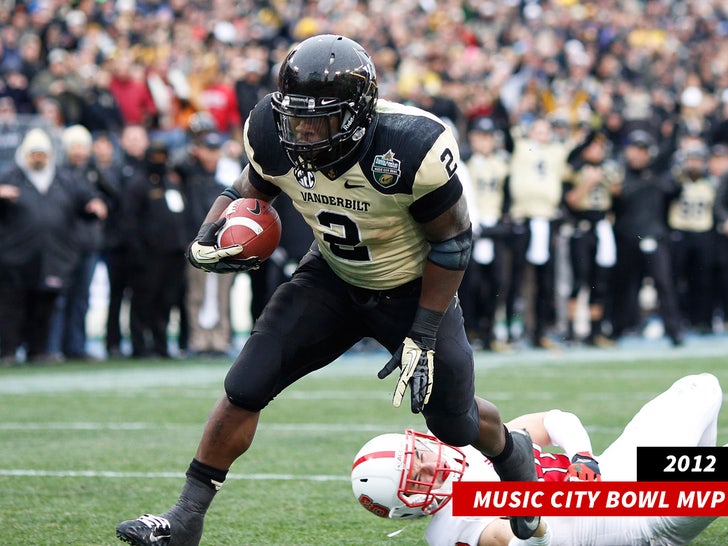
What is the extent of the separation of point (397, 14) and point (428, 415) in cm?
1348

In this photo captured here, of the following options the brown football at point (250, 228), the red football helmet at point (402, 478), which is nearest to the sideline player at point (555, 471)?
the red football helmet at point (402, 478)

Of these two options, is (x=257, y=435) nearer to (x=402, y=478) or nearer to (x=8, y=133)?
(x=402, y=478)

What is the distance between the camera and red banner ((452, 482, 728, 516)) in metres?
4.33

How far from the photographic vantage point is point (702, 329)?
14.5 metres

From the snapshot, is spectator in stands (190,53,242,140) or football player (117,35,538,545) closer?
football player (117,35,538,545)

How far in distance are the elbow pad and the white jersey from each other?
2.54 ft

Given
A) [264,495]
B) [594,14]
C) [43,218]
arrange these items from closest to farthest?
1. [264,495]
2. [43,218]
3. [594,14]

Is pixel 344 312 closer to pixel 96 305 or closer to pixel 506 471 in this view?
pixel 506 471

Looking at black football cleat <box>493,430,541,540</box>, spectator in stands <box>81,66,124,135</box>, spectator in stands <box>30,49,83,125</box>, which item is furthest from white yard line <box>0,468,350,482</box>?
spectator in stands <box>30,49,83,125</box>

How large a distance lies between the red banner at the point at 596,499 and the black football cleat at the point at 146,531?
96cm

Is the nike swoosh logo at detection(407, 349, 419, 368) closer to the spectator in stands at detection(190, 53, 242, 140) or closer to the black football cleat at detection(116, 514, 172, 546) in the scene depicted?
the black football cleat at detection(116, 514, 172, 546)

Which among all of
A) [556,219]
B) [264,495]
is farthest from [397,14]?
[264,495]

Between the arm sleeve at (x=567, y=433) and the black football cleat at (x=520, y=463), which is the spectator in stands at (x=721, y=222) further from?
the black football cleat at (x=520, y=463)

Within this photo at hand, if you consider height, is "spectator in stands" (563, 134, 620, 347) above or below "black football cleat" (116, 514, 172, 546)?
above
